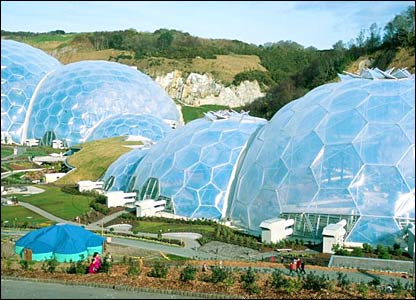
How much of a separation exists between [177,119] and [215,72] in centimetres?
4131

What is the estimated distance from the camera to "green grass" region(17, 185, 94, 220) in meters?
27.2

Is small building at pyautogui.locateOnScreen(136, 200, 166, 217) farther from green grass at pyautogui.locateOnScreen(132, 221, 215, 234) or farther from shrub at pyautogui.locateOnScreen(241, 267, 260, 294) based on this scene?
shrub at pyautogui.locateOnScreen(241, 267, 260, 294)

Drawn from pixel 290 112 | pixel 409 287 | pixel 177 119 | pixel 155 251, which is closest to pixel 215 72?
pixel 177 119

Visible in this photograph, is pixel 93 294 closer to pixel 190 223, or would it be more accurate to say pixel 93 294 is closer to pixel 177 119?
pixel 190 223

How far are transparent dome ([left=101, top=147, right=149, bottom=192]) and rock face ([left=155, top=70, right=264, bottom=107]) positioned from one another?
6207 centimetres

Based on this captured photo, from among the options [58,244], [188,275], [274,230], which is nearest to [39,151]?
[274,230]

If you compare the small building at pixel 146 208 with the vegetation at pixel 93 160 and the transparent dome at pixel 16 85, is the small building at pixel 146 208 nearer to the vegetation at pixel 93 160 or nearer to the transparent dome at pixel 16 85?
the vegetation at pixel 93 160

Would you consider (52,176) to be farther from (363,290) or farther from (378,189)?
(363,290)

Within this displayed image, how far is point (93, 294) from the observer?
41.1ft

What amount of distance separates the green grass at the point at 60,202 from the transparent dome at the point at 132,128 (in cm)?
1574

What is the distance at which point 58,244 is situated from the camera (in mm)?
17156

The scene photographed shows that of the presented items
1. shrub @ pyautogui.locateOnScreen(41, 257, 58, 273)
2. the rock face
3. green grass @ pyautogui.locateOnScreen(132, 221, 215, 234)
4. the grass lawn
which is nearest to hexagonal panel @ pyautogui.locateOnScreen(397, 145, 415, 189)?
green grass @ pyautogui.locateOnScreen(132, 221, 215, 234)

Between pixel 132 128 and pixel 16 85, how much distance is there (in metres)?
13.8

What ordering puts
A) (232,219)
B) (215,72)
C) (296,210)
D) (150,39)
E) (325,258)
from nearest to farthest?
(325,258) → (296,210) → (232,219) → (215,72) → (150,39)
